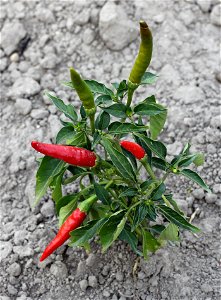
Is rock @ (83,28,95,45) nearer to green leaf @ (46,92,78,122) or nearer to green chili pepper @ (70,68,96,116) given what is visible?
green leaf @ (46,92,78,122)

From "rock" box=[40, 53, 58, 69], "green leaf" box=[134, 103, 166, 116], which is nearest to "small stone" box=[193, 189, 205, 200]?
"green leaf" box=[134, 103, 166, 116]

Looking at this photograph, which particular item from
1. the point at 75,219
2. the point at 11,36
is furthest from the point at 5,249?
the point at 11,36

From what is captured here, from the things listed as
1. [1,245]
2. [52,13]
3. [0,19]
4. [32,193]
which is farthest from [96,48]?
[1,245]

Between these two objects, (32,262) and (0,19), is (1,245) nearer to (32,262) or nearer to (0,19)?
(32,262)

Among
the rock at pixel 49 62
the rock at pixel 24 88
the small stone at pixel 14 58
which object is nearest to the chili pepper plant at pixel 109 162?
the rock at pixel 24 88

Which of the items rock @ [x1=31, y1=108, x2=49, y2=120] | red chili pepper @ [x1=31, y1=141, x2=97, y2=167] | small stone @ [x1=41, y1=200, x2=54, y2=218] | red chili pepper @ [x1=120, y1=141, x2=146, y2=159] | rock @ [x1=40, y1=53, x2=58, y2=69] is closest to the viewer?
red chili pepper @ [x1=31, y1=141, x2=97, y2=167]

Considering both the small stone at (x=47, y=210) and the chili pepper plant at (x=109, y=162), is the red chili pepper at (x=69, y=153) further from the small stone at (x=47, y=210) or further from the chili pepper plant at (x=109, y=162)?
the small stone at (x=47, y=210)
